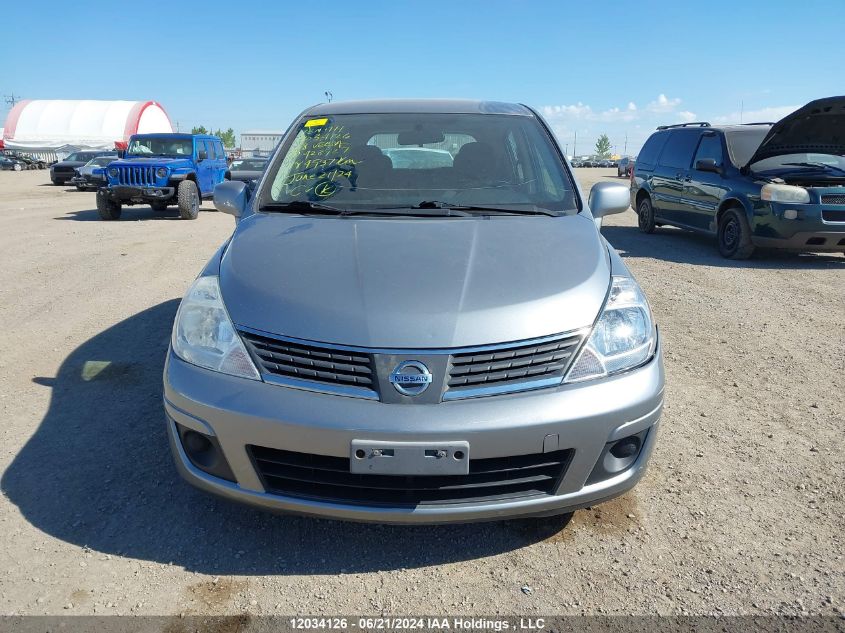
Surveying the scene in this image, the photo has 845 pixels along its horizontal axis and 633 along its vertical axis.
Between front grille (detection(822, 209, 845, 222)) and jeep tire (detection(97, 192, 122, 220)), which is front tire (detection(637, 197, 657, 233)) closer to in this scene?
front grille (detection(822, 209, 845, 222))

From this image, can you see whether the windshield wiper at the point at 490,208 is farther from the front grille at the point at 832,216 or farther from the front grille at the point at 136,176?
the front grille at the point at 136,176

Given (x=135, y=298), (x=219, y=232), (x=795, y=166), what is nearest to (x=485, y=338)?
(x=135, y=298)

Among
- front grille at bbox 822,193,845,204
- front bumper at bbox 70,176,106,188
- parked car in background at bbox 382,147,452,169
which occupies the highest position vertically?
parked car in background at bbox 382,147,452,169

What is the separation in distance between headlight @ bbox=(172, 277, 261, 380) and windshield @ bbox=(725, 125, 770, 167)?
27.4ft

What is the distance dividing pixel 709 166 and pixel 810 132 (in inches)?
48.8

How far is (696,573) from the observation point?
7.52 ft

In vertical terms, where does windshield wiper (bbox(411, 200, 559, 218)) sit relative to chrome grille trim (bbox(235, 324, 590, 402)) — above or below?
above

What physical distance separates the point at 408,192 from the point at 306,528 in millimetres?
1644

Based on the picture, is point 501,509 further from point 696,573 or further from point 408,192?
point 408,192

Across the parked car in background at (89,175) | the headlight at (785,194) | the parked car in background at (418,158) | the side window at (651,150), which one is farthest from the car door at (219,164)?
the parked car in background at (418,158)

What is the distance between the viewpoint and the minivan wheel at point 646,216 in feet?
36.1

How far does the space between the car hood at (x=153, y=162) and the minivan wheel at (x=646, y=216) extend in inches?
376

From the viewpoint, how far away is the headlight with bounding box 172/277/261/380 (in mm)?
2219

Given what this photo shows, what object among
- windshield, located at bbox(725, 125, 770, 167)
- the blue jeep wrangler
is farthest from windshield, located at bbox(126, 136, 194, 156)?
windshield, located at bbox(725, 125, 770, 167)
